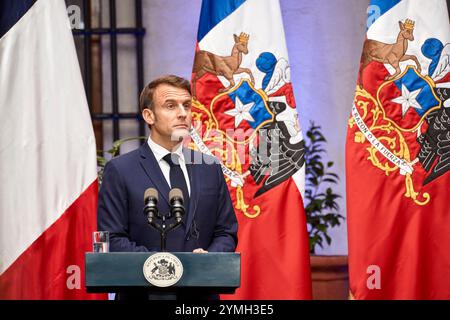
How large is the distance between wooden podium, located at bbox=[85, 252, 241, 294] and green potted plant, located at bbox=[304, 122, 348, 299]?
2706mm

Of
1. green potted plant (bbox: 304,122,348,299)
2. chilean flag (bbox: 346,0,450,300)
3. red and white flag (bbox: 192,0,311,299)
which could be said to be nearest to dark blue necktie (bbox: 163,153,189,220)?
red and white flag (bbox: 192,0,311,299)

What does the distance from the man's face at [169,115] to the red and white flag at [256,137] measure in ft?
3.91

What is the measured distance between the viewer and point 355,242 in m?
4.54

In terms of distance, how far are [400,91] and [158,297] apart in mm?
2251

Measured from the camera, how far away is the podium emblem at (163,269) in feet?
9.05

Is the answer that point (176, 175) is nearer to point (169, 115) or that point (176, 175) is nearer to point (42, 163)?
point (169, 115)

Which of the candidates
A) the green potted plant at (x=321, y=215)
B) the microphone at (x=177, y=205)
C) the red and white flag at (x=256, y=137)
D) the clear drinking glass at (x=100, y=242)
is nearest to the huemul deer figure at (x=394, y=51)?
the red and white flag at (x=256, y=137)

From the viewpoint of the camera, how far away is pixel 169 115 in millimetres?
3391

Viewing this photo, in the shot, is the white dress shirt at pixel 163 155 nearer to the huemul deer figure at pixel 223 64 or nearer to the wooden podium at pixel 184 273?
the wooden podium at pixel 184 273

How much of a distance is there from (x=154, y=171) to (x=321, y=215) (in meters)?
2.49

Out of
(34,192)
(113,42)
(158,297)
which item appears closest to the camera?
(158,297)

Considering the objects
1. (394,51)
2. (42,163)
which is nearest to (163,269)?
(42,163)

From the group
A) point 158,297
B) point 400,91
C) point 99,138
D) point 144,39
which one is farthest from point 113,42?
point 158,297

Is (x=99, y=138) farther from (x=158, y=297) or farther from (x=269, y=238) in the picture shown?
(x=158, y=297)
